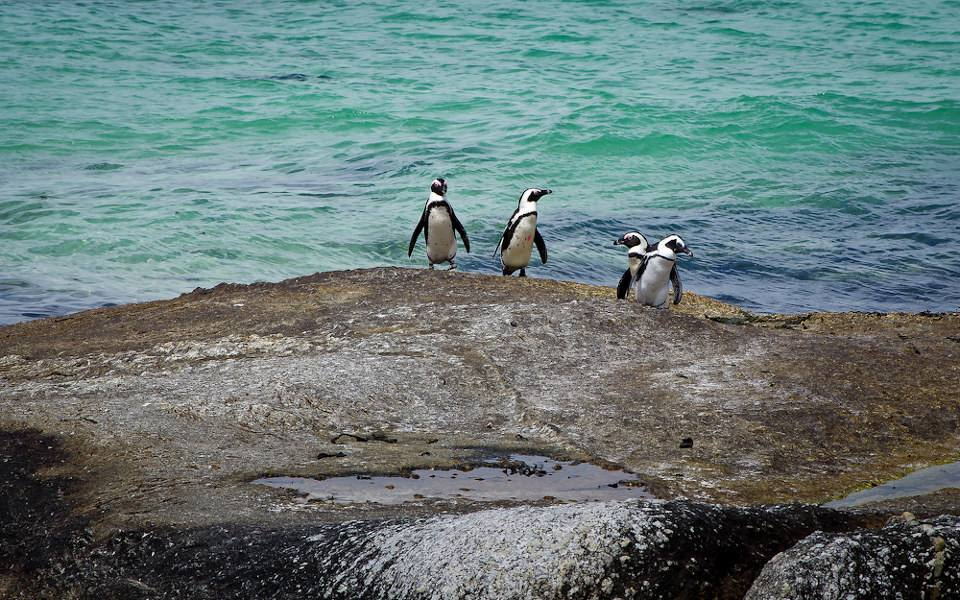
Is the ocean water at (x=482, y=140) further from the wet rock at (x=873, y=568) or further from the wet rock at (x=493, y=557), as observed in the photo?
the wet rock at (x=873, y=568)

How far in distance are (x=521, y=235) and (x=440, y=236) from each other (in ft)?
2.59

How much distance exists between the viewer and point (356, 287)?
7.86 meters

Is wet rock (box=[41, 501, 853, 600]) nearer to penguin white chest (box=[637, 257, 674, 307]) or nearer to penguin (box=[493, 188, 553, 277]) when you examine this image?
penguin white chest (box=[637, 257, 674, 307])

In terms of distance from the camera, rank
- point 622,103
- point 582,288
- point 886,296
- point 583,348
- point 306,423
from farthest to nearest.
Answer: point 622,103 → point 886,296 → point 582,288 → point 583,348 → point 306,423

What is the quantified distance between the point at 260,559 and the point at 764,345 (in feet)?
12.3

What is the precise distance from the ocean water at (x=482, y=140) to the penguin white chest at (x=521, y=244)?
1.54 m

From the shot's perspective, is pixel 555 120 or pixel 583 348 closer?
pixel 583 348

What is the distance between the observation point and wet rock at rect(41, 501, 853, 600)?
119 inches

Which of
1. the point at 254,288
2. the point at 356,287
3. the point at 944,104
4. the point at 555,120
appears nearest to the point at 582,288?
the point at 356,287

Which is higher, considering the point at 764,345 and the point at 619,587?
the point at 619,587

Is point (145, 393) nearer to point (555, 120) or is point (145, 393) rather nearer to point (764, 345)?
point (764, 345)

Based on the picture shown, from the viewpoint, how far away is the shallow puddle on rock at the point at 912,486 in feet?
14.2

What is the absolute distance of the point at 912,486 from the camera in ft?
14.7

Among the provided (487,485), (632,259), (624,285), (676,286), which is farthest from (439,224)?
(487,485)
